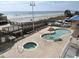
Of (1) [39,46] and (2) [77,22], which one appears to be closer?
(1) [39,46]

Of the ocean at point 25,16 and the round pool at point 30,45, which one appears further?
the ocean at point 25,16

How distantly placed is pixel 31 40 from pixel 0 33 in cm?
287

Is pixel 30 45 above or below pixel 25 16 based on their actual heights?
above

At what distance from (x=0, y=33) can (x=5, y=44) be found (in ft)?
5.19

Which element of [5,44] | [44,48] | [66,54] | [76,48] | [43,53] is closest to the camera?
[66,54]

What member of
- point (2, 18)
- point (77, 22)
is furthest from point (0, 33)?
point (2, 18)

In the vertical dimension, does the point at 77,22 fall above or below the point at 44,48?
above

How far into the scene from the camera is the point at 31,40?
11.2 m

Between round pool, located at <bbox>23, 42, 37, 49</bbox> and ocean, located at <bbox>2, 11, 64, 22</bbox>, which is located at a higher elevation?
round pool, located at <bbox>23, 42, 37, 49</bbox>

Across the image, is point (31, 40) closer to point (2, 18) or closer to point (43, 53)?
point (43, 53)

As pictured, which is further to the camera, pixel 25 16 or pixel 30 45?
pixel 25 16

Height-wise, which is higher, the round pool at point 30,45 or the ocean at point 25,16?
the round pool at point 30,45

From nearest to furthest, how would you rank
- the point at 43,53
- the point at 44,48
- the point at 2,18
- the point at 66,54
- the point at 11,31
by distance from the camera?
the point at 66,54
the point at 43,53
the point at 44,48
the point at 11,31
the point at 2,18

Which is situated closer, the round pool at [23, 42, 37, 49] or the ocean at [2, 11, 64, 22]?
the round pool at [23, 42, 37, 49]
